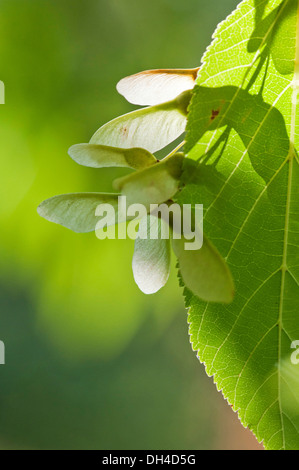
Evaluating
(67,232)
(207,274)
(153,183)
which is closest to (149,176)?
(153,183)

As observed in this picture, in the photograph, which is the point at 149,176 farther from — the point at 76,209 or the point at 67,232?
the point at 67,232

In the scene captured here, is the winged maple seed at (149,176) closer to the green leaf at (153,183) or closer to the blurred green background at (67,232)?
the green leaf at (153,183)

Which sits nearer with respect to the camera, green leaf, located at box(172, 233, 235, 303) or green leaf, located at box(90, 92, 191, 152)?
green leaf, located at box(172, 233, 235, 303)

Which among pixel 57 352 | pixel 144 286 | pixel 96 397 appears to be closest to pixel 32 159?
pixel 57 352

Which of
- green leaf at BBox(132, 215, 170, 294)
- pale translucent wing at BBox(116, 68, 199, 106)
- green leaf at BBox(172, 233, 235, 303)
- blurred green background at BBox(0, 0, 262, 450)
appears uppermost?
blurred green background at BBox(0, 0, 262, 450)

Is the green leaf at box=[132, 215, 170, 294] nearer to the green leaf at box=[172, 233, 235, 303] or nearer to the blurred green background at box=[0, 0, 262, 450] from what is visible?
the green leaf at box=[172, 233, 235, 303]

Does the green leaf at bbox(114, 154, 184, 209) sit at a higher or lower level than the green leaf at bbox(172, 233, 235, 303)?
higher

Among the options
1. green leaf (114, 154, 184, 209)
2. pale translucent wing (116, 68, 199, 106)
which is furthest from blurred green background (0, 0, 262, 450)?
green leaf (114, 154, 184, 209)
